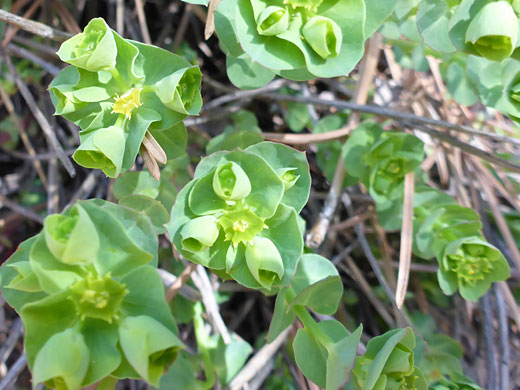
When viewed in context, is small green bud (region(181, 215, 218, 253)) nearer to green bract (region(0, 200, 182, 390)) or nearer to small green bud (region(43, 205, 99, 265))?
green bract (region(0, 200, 182, 390))

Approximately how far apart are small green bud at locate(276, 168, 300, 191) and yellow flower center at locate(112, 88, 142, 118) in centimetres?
38

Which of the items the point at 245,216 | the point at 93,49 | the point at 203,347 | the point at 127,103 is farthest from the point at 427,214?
the point at 93,49

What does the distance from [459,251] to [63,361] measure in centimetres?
111

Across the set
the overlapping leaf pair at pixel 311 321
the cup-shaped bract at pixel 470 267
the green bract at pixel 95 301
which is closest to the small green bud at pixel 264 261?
the overlapping leaf pair at pixel 311 321

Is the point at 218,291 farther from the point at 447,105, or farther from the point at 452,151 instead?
the point at 447,105

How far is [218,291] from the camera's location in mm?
1685

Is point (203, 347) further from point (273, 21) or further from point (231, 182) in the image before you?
point (273, 21)

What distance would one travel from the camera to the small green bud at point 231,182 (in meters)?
0.98

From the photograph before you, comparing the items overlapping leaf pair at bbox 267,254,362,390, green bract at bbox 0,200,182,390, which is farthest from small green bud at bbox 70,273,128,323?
overlapping leaf pair at bbox 267,254,362,390

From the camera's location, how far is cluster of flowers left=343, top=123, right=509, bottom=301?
55.1 inches

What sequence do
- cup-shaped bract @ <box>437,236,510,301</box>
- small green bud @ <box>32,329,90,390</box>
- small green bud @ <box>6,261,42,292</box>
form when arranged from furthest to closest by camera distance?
cup-shaped bract @ <box>437,236,510,301</box> → small green bud @ <box>6,261,42,292</box> → small green bud @ <box>32,329,90,390</box>

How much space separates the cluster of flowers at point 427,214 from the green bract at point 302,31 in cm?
46

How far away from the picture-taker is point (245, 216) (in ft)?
3.49

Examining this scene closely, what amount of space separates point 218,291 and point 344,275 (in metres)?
0.53
